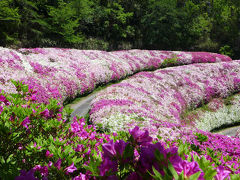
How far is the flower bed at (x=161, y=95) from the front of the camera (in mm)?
10445

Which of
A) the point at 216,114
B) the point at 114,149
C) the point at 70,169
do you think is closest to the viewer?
the point at 114,149

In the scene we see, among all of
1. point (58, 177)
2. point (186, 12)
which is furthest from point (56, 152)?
point (186, 12)

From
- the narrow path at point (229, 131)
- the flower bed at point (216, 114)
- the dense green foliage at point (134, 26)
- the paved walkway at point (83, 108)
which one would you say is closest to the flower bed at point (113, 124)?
the flower bed at point (216, 114)

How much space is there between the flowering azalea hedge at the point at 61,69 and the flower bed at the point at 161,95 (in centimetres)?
345

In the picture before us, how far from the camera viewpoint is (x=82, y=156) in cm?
246

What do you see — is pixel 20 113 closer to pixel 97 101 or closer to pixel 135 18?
pixel 97 101

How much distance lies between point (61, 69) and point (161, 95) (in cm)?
1044

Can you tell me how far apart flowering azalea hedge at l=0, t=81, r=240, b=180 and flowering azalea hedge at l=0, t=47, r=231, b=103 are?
8.90m

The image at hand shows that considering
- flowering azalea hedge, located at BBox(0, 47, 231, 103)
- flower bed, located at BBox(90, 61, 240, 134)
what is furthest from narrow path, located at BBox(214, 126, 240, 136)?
flowering azalea hedge, located at BBox(0, 47, 231, 103)

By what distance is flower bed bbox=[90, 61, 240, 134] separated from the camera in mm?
10445

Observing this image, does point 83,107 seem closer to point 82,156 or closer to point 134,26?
point 82,156

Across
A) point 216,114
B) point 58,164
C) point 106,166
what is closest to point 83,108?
point 58,164

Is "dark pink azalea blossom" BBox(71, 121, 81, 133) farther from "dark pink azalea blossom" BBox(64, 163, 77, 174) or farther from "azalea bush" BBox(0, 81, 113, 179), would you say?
"dark pink azalea blossom" BBox(64, 163, 77, 174)

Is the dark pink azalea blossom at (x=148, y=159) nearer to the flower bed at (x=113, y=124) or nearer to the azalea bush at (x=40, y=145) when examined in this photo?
the flower bed at (x=113, y=124)
